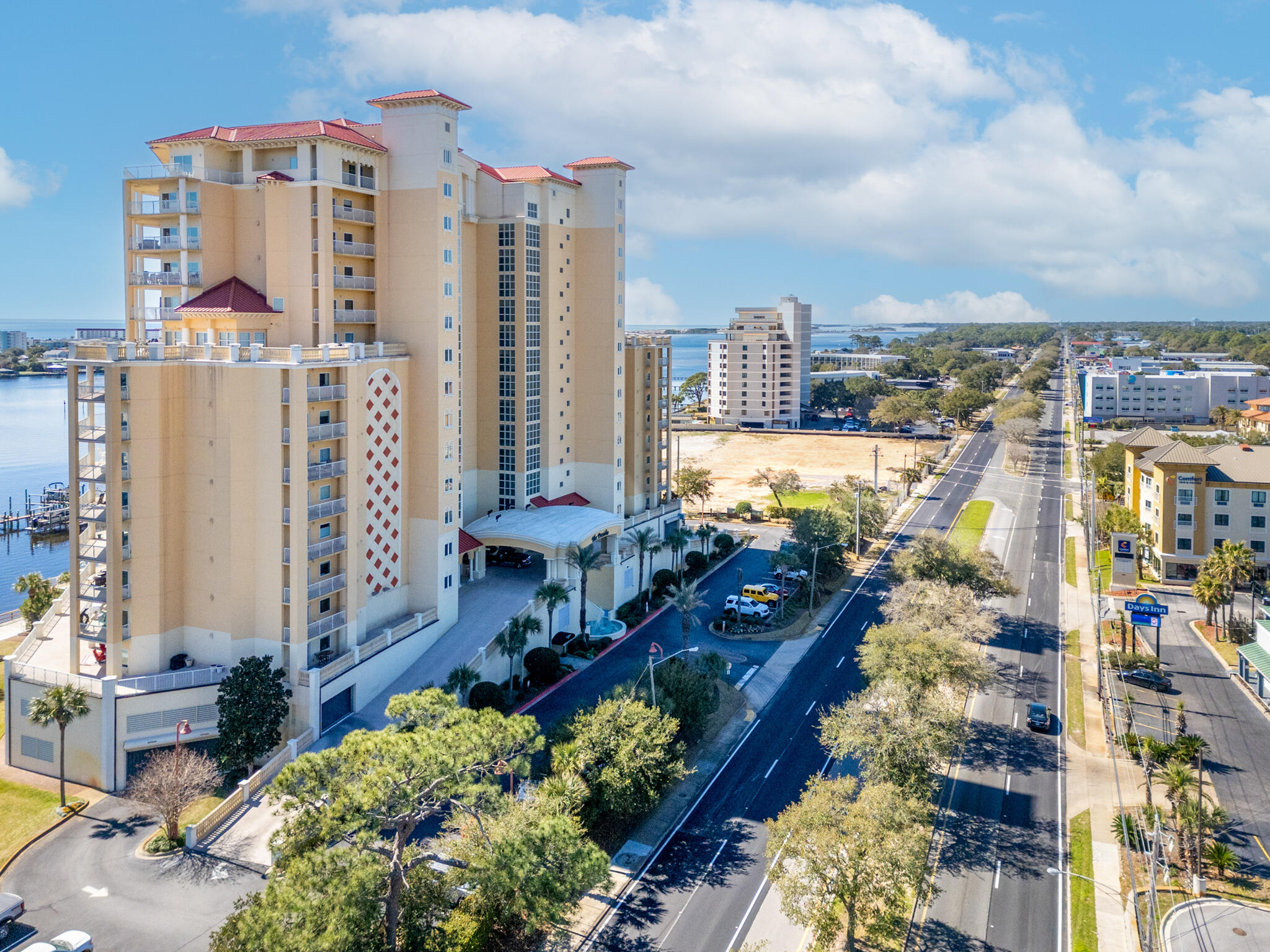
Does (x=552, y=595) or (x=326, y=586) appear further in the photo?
(x=552, y=595)

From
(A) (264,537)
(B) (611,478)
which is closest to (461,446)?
(B) (611,478)

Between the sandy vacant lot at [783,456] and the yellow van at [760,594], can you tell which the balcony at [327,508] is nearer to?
the yellow van at [760,594]

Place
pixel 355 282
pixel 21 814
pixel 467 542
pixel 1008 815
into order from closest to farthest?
pixel 1008 815 → pixel 21 814 → pixel 355 282 → pixel 467 542

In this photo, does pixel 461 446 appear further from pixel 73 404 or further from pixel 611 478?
pixel 73 404

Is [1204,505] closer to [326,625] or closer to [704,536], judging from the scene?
[704,536]

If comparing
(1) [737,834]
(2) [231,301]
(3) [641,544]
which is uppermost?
(2) [231,301]

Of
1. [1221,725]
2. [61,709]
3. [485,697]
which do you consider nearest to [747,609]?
[485,697]
